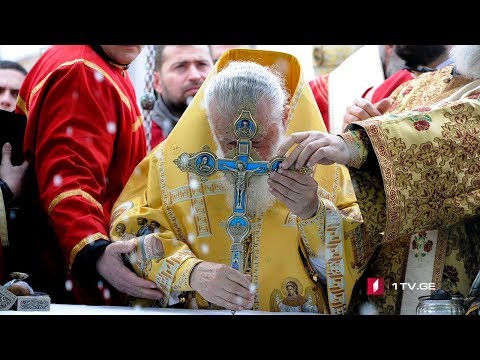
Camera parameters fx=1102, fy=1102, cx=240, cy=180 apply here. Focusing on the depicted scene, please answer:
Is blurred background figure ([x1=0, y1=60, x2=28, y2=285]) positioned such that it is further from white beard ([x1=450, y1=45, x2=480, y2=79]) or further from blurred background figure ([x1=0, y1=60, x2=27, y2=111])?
white beard ([x1=450, y1=45, x2=480, y2=79])

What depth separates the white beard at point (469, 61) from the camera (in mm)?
4309

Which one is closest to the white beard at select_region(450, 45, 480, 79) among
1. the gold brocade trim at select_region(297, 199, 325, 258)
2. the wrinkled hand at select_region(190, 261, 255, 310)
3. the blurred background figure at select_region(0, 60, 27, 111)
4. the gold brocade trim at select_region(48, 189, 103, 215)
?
the gold brocade trim at select_region(297, 199, 325, 258)

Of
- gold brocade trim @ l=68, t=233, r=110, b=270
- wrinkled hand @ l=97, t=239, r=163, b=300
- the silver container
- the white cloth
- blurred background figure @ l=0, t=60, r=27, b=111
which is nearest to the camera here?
the silver container

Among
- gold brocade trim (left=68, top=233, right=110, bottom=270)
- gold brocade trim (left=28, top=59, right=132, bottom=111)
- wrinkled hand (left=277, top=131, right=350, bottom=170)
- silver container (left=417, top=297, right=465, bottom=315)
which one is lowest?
silver container (left=417, top=297, right=465, bottom=315)

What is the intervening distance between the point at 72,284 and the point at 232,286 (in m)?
0.84

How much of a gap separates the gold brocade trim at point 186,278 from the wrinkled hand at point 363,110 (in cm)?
89

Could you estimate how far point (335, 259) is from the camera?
4.02m

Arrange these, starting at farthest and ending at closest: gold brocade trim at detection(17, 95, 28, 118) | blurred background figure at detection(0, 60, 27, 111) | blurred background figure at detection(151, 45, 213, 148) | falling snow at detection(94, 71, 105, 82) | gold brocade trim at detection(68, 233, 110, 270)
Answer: blurred background figure at detection(151, 45, 213, 148) < blurred background figure at detection(0, 60, 27, 111) < gold brocade trim at detection(17, 95, 28, 118) < falling snow at detection(94, 71, 105, 82) < gold brocade trim at detection(68, 233, 110, 270)

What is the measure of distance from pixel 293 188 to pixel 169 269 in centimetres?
56

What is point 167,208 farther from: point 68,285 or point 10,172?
point 10,172

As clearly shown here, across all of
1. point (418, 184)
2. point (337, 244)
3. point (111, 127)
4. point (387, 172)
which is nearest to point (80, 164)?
point (111, 127)

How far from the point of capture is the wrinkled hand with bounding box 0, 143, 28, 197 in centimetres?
433
